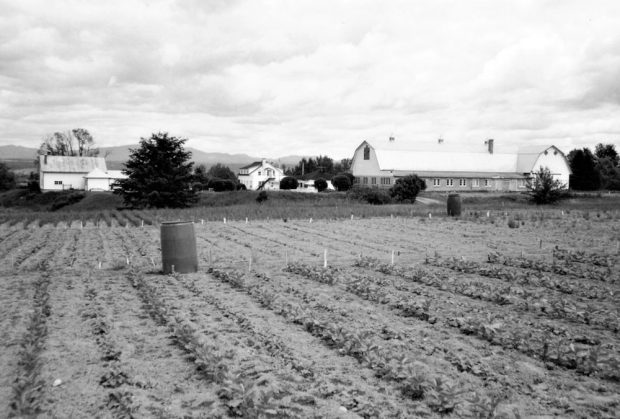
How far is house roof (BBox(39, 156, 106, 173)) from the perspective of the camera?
86.9 meters

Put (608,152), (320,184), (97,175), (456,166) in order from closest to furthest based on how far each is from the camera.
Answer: (320,184), (456,166), (97,175), (608,152)

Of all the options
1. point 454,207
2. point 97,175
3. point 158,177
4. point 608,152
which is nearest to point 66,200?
point 97,175

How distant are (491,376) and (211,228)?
22.2 m

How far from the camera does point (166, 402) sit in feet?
18.2

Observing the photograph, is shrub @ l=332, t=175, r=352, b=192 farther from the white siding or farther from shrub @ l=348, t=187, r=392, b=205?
the white siding

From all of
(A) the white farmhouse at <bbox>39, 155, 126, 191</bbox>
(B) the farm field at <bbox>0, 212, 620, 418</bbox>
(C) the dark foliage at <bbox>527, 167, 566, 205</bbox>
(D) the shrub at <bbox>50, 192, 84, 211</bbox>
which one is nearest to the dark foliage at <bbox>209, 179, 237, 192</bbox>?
(D) the shrub at <bbox>50, 192, 84, 211</bbox>

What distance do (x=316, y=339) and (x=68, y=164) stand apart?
9118 centimetres

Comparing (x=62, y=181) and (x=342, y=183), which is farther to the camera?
(x=62, y=181)

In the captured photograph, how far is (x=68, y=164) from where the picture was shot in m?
88.9

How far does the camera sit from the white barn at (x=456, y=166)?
6875 centimetres

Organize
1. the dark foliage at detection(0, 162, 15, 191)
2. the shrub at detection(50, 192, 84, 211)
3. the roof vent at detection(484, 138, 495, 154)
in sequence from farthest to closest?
the dark foliage at detection(0, 162, 15, 191) < the roof vent at detection(484, 138, 495, 154) < the shrub at detection(50, 192, 84, 211)

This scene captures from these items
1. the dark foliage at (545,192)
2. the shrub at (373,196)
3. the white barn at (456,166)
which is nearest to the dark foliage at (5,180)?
the white barn at (456,166)

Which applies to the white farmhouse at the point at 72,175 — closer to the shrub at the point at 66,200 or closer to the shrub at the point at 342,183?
the shrub at the point at 66,200

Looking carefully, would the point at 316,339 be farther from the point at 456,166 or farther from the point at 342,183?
the point at 456,166
